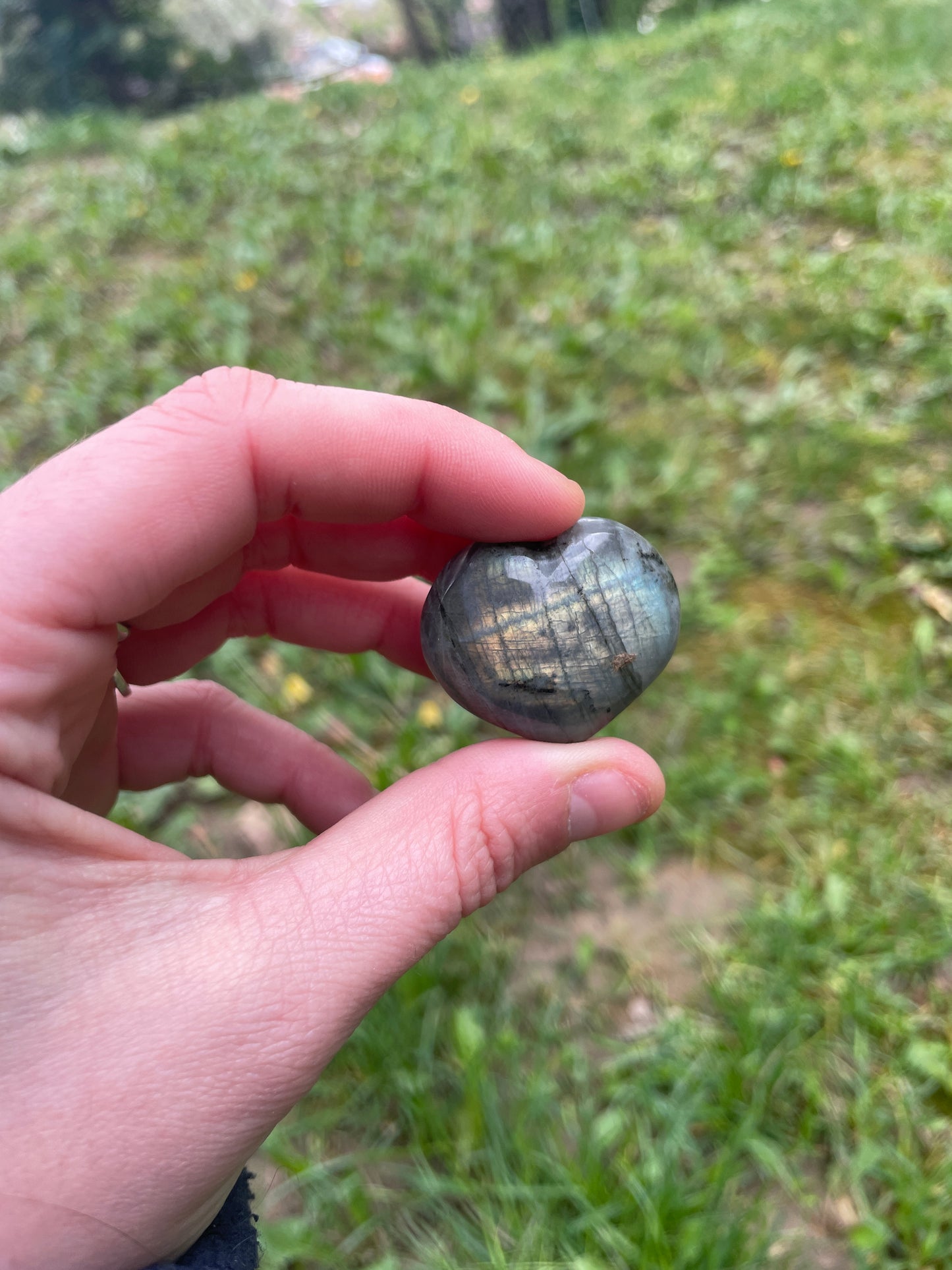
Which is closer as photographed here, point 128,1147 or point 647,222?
point 128,1147

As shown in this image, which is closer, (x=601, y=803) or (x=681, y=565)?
(x=601, y=803)

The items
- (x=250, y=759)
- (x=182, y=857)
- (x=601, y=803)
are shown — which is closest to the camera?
(x=182, y=857)

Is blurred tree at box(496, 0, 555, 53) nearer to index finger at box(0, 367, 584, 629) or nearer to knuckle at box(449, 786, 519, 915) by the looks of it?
index finger at box(0, 367, 584, 629)

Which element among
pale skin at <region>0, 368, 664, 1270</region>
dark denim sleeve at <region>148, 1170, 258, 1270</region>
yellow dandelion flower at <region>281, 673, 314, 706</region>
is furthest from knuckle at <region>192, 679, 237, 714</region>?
dark denim sleeve at <region>148, 1170, 258, 1270</region>

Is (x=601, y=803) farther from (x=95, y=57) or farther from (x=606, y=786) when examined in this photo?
(x=95, y=57)

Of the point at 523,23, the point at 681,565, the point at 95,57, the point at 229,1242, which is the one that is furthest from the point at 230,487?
the point at 523,23

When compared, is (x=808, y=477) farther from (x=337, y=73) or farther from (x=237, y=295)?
(x=337, y=73)

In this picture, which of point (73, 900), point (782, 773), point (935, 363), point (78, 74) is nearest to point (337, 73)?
point (78, 74)
